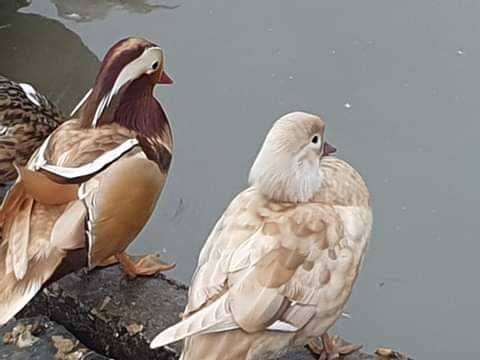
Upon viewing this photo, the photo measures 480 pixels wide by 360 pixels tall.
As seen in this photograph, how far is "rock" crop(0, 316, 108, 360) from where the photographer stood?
220cm

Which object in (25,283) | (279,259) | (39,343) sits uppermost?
(279,259)

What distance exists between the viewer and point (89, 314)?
2.21m

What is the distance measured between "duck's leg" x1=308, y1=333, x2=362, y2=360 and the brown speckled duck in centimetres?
96

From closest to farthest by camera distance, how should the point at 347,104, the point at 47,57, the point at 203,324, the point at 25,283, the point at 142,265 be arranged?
the point at 203,324, the point at 25,283, the point at 142,265, the point at 347,104, the point at 47,57

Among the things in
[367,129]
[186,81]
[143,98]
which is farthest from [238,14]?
[143,98]

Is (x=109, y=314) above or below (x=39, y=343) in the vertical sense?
above

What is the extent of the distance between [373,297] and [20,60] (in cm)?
152

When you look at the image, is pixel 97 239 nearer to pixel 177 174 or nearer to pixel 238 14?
pixel 177 174

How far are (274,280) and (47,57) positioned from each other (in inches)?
68.9

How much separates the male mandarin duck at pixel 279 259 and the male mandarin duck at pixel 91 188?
0.87 feet

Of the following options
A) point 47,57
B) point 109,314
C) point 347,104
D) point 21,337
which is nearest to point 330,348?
point 109,314

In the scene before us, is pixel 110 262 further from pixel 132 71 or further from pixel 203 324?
pixel 203 324

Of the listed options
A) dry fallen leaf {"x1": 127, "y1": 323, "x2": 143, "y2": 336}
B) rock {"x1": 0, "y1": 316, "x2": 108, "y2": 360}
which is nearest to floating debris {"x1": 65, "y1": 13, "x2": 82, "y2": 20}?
rock {"x1": 0, "y1": 316, "x2": 108, "y2": 360}

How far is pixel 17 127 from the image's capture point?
259 centimetres
